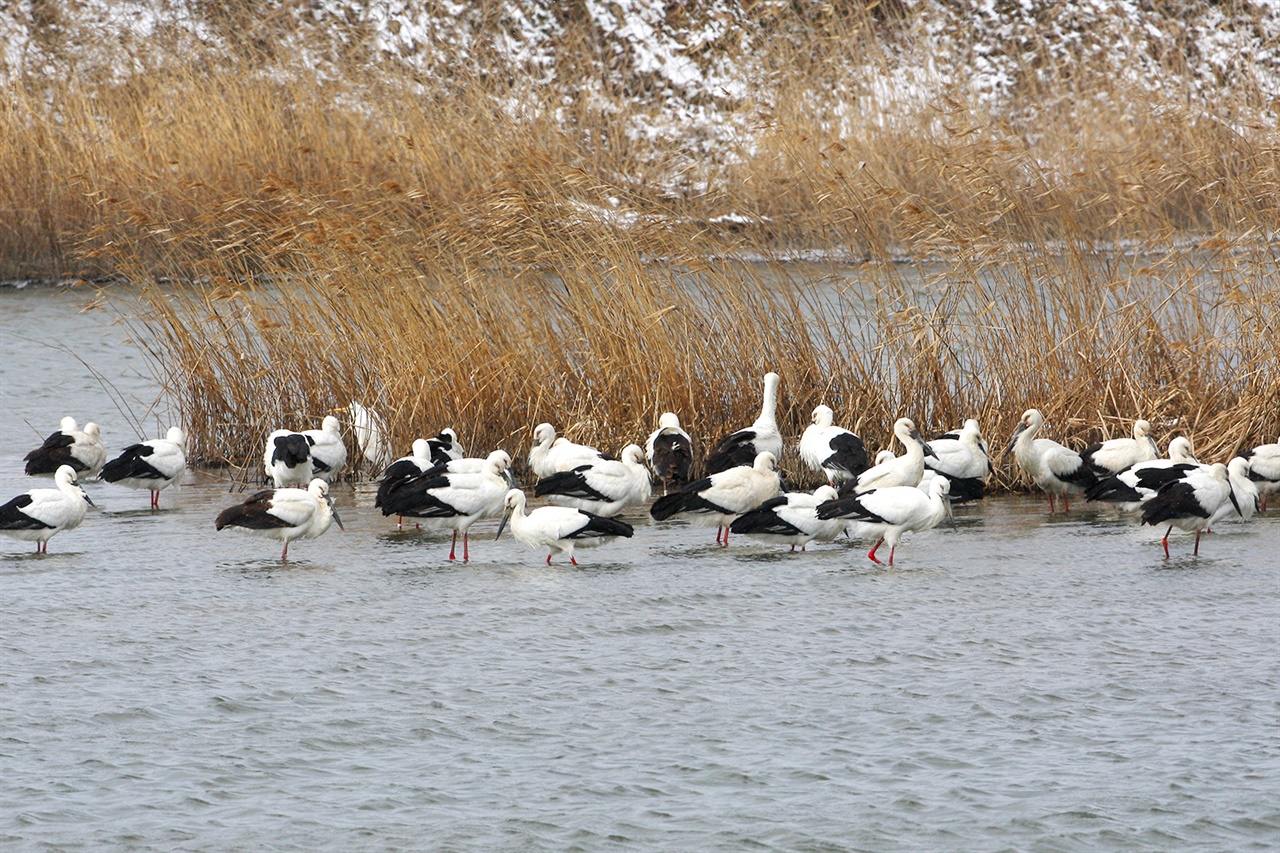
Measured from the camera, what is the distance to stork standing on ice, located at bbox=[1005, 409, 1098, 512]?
12.2 metres

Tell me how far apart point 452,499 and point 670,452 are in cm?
223

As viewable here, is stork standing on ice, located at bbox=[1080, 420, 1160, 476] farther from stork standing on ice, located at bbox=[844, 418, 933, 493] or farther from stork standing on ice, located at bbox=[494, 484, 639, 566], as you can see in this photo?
stork standing on ice, located at bbox=[494, 484, 639, 566]

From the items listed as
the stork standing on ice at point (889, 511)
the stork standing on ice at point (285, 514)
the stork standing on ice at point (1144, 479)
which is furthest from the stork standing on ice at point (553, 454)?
the stork standing on ice at point (1144, 479)

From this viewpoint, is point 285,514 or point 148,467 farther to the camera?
point 148,467

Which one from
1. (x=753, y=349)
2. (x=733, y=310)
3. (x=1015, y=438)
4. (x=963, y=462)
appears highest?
(x=733, y=310)

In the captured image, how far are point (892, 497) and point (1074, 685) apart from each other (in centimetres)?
296

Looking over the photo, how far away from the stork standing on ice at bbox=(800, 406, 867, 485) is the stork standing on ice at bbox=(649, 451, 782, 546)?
92cm

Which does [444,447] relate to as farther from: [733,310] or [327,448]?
[733,310]

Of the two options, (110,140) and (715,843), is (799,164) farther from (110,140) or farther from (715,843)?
(110,140)

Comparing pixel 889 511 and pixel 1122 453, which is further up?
pixel 1122 453

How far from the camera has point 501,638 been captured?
857 cm

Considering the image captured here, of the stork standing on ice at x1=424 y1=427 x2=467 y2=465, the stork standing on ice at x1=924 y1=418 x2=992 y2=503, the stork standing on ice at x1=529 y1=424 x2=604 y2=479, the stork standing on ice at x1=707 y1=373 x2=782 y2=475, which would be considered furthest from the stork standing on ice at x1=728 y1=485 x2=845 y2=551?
the stork standing on ice at x1=424 y1=427 x2=467 y2=465

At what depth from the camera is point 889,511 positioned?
33.9 feet

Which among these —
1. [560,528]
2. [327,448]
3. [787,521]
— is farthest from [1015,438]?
[327,448]
